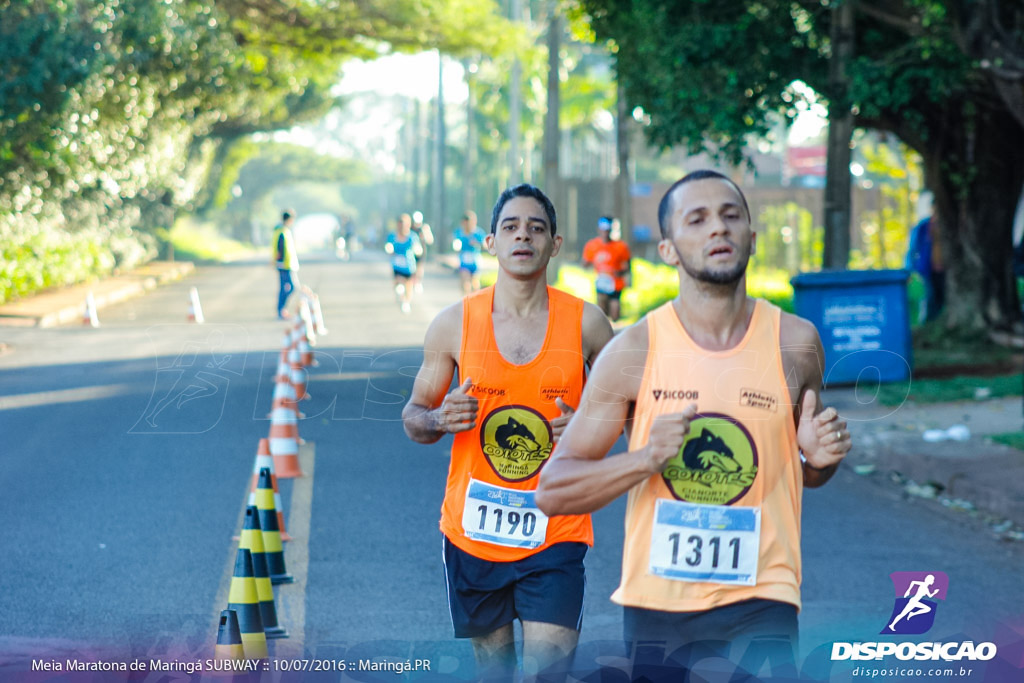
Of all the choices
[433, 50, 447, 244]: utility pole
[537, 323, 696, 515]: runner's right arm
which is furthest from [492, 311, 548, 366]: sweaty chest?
[433, 50, 447, 244]: utility pole

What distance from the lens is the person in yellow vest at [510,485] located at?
4145mm

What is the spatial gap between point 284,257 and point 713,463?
2125 centimetres

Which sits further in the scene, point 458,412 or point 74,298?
point 74,298

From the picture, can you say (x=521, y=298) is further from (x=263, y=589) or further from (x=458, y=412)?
(x=263, y=589)

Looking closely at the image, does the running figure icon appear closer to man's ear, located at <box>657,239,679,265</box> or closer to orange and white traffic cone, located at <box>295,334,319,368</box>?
man's ear, located at <box>657,239,679,265</box>

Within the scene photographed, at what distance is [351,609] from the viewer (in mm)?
6547

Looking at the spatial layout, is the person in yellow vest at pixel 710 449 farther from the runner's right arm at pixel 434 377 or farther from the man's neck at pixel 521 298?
the man's neck at pixel 521 298

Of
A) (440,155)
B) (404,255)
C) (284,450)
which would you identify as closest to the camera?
(284,450)

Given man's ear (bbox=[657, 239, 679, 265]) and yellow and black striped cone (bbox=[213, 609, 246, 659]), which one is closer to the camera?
man's ear (bbox=[657, 239, 679, 265])

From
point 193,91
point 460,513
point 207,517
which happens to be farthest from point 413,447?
point 193,91

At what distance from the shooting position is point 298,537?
8109 millimetres

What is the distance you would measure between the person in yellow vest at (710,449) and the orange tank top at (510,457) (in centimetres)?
84

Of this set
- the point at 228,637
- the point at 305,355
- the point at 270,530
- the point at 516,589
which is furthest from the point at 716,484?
the point at 305,355

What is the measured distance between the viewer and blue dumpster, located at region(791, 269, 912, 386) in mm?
13734
